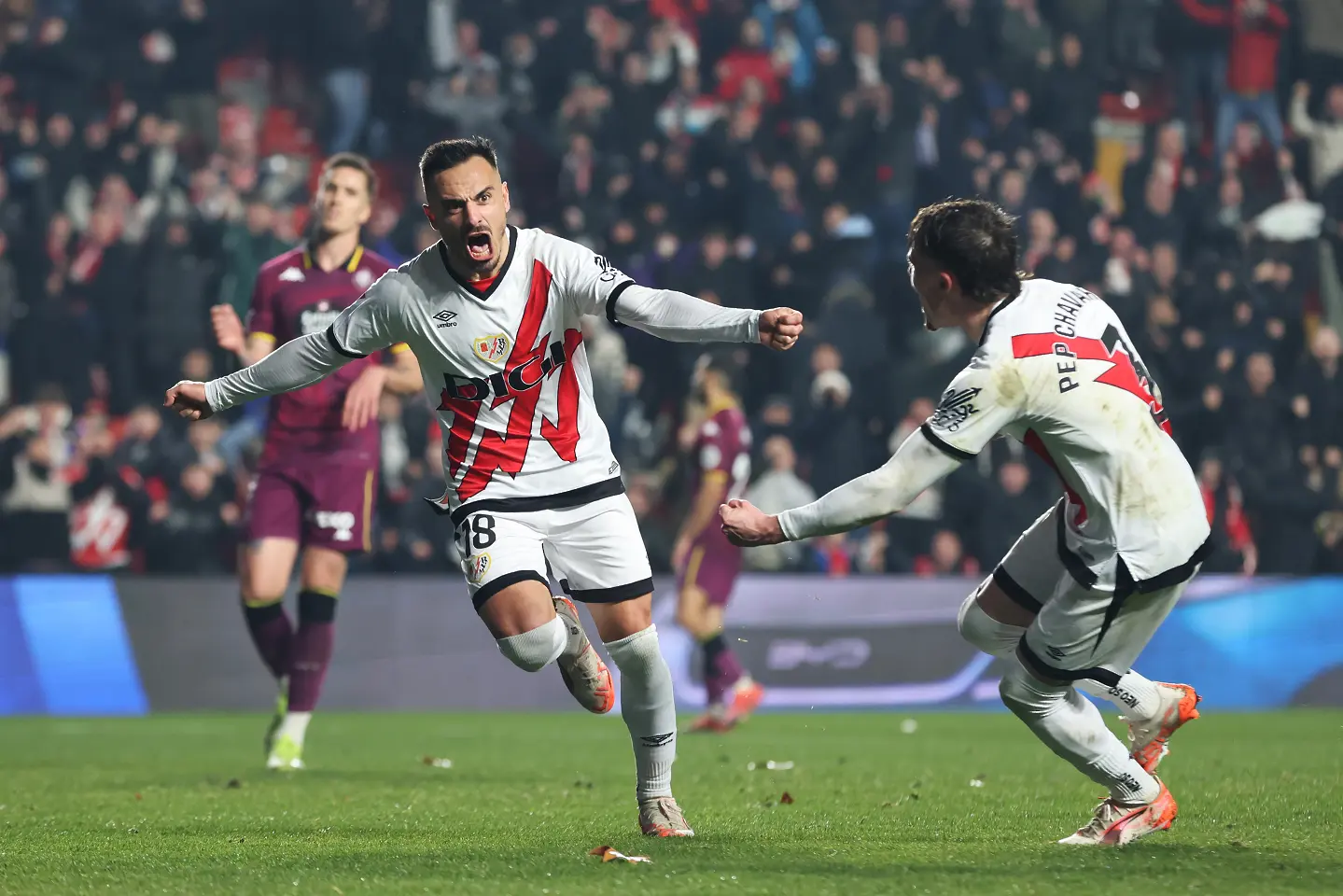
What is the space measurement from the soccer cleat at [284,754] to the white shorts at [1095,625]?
4.86 m

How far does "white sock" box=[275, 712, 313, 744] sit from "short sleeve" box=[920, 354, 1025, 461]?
506 centimetres

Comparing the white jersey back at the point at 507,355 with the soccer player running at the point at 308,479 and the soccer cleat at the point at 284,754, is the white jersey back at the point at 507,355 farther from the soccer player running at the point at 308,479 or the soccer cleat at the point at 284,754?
the soccer cleat at the point at 284,754

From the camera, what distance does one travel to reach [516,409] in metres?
6.17

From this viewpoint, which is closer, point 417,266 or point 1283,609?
point 417,266

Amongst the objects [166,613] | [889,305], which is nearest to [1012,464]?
[889,305]

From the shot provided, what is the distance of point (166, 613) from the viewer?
14.4m

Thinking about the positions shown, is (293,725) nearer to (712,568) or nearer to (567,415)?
(567,415)

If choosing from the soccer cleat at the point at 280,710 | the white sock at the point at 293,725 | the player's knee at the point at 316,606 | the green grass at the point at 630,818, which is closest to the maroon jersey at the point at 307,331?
the player's knee at the point at 316,606

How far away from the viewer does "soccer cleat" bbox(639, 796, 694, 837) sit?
6012 millimetres

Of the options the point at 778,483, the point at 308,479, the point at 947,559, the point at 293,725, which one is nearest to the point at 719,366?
the point at 778,483

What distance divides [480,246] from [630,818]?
2.26m

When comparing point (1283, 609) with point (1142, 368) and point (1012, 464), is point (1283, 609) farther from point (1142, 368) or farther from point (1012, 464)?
point (1142, 368)

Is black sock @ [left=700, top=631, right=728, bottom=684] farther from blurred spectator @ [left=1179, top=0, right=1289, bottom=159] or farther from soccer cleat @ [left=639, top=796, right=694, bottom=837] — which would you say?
blurred spectator @ [left=1179, top=0, right=1289, bottom=159]

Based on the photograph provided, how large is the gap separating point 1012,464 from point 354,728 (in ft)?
19.9
